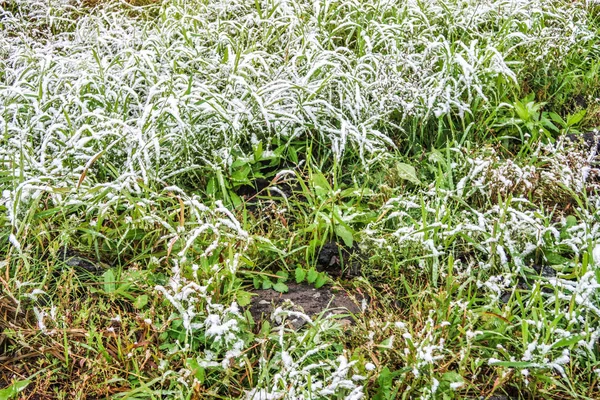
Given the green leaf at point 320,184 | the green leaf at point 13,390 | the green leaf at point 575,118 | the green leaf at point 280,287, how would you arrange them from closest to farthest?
the green leaf at point 13,390 → the green leaf at point 280,287 → the green leaf at point 320,184 → the green leaf at point 575,118

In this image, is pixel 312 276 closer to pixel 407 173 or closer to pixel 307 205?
pixel 307 205

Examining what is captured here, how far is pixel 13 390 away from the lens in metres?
1.68

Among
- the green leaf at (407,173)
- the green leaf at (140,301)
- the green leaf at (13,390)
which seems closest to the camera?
the green leaf at (13,390)

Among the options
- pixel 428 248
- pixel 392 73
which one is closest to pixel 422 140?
pixel 392 73

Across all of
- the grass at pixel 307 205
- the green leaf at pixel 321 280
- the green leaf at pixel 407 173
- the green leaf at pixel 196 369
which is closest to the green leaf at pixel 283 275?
the grass at pixel 307 205

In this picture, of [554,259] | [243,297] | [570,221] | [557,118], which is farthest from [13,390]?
[557,118]

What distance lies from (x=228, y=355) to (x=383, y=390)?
0.48 metres

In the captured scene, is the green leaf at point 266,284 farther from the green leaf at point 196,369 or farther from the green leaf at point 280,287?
the green leaf at point 196,369

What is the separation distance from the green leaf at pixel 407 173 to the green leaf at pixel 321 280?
2.18 feet

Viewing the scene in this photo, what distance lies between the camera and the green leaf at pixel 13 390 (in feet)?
5.45

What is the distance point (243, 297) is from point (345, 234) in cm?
49

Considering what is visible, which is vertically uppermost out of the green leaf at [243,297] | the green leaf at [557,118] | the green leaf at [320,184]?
the green leaf at [557,118]

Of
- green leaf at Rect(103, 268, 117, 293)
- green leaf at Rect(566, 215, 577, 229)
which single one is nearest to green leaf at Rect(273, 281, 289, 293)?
green leaf at Rect(103, 268, 117, 293)

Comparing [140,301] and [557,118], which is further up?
[557,118]
